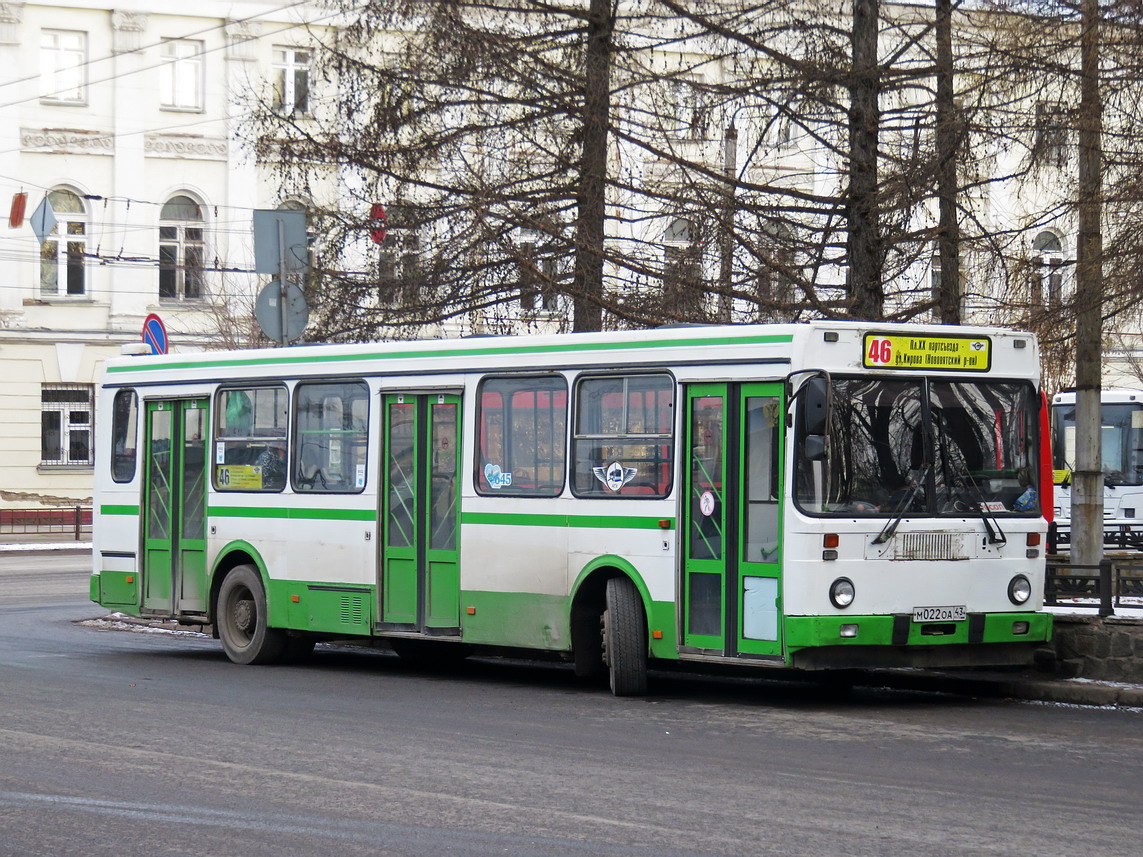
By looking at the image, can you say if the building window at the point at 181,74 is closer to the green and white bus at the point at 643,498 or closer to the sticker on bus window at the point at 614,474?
the green and white bus at the point at 643,498

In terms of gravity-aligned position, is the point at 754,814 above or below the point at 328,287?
below

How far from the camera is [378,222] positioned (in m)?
19.2

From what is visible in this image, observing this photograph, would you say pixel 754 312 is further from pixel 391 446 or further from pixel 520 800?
pixel 520 800

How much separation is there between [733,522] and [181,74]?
3479 cm

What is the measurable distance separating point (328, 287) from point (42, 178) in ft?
87.2

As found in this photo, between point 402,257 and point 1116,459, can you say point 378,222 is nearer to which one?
point 402,257

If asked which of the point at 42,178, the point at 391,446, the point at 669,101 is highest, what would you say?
the point at 42,178

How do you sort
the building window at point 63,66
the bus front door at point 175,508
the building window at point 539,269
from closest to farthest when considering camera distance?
the bus front door at point 175,508 → the building window at point 539,269 → the building window at point 63,66

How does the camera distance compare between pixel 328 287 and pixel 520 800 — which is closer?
pixel 520 800

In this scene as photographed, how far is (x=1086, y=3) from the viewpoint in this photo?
15195 mm

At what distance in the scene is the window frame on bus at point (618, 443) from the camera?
541 inches

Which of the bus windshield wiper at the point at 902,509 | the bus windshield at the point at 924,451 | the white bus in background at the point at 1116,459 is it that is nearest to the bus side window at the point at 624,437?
the bus windshield at the point at 924,451

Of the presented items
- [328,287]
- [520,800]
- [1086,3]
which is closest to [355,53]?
[328,287]

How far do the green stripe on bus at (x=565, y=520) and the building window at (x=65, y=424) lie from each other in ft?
102
